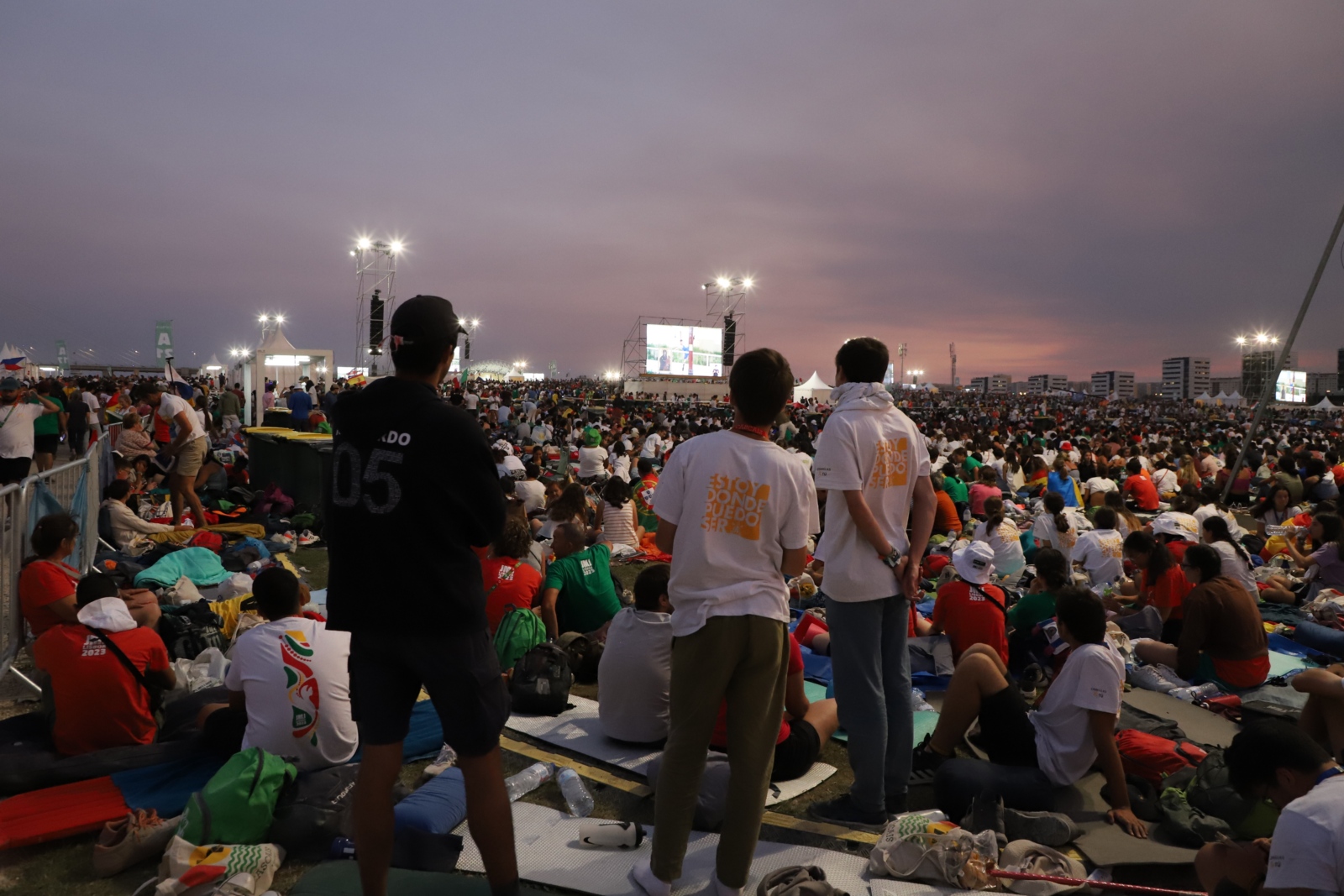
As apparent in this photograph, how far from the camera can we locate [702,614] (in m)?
2.60

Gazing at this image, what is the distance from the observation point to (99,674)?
3904 mm

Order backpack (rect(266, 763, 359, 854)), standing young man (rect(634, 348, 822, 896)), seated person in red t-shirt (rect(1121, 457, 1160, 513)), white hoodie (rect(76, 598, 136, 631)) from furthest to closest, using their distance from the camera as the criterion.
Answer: seated person in red t-shirt (rect(1121, 457, 1160, 513)) < white hoodie (rect(76, 598, 136, 631)) < backpack (rect(266, 763, 359, 854)) < standing young man (rect(634, 348, 822, 896))

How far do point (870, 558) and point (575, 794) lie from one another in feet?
5.80

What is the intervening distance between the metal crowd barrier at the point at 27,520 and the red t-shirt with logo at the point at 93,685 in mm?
1317

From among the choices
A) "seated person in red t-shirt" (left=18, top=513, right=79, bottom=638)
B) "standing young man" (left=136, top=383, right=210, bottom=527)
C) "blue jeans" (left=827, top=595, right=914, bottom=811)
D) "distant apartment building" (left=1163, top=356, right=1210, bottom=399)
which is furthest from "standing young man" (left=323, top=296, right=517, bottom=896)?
"distant apartment building" (left=1163, top=356, right=1210, bottom=399)

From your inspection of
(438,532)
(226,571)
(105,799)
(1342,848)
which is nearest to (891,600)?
(1342,848)

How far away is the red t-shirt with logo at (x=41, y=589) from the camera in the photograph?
471 cm

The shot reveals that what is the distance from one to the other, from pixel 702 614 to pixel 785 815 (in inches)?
62.2

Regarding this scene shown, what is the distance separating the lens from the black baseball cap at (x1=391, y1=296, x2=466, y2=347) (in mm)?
2334

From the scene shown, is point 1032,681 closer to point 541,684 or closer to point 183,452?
point 541,684

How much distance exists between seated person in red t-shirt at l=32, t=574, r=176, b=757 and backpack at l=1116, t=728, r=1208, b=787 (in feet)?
15.9

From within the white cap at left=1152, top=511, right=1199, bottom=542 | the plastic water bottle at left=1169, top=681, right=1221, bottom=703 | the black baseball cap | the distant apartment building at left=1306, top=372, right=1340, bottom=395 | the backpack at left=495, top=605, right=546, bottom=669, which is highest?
the distant apartment building at left=1306, top=372, right=1340, bottom=395

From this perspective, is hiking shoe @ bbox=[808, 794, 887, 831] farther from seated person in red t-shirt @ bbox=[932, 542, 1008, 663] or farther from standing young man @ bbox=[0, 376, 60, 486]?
standing young man @ bbox=[0, 376, 60, 486]

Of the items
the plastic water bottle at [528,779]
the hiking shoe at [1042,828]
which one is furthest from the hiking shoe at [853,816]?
the plastic water bottle at [528,779]
